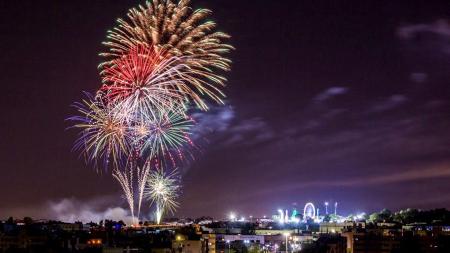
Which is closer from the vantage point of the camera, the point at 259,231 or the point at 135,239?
the point at 135,239

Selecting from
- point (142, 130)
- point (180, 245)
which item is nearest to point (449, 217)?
point (180, 245)

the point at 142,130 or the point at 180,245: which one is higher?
the point at 142,130

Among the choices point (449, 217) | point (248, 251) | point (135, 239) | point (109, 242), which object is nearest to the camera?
point (109, 242)

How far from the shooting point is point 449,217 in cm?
12438

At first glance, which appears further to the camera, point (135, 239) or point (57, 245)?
point (135, 239)

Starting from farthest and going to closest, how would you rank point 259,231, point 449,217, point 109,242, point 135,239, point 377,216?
1. point 377,216
2. point 259,231
3. point 449,217
4. point 135,239
5. point 109,242

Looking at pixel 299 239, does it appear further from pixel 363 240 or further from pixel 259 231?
pixel 363 240

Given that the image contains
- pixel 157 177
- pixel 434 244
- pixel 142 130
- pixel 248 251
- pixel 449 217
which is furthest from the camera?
pixel 449 217

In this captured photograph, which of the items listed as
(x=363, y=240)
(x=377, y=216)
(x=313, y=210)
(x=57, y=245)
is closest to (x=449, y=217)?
(x=377, y=216)

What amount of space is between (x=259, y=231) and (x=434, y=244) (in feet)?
222

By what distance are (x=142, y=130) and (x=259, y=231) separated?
348 feet

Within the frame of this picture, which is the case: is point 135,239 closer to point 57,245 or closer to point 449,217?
point 57,245

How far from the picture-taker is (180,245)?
60906 millimetres

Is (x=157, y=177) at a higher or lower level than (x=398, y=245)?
higher
